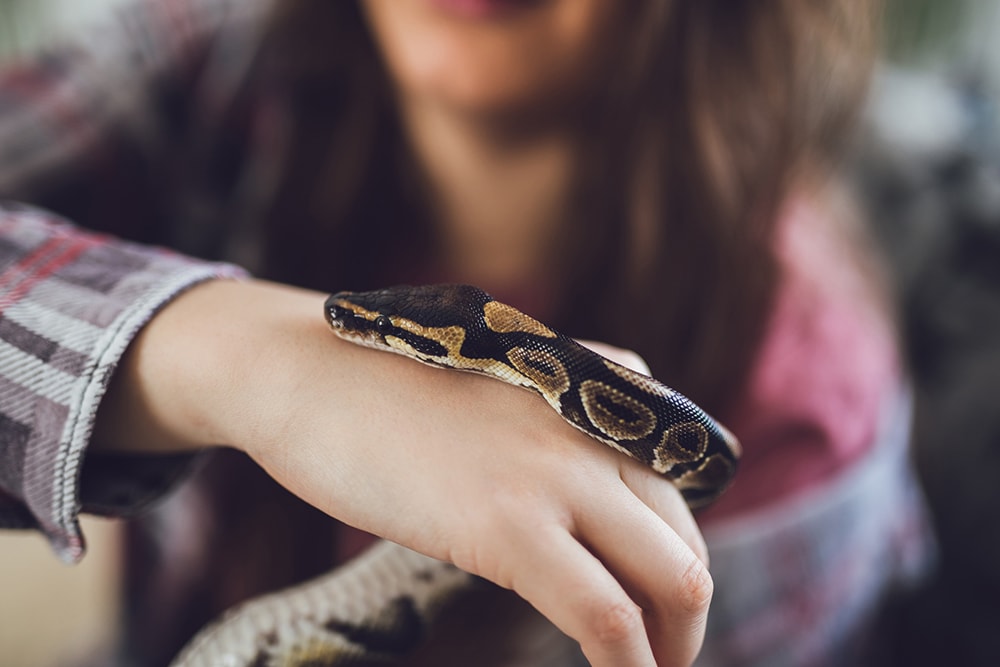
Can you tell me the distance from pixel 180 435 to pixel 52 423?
0.27ft

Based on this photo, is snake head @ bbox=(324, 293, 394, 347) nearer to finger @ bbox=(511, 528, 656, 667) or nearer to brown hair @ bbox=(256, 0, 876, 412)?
finger @ bbox=(511, 528, 656, 667)

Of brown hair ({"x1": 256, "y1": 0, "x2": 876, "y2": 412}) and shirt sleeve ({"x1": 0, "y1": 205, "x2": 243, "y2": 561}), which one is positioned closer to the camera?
shirt sleeve ({"x1": 0, "y1": 205, "x2": 243, "y2": 561})

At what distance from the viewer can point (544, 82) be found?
98cm

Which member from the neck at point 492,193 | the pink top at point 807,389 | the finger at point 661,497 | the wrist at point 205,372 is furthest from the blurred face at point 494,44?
the finger at point 661,497

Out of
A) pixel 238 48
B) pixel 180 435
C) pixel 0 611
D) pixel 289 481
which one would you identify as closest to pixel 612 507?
pixel 289 481

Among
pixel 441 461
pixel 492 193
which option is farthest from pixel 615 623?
pixel 492 193

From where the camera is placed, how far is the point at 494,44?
0.92 metres

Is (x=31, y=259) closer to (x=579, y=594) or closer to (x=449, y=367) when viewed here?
(x=449, y=367)

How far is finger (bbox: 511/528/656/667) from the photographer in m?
0.40

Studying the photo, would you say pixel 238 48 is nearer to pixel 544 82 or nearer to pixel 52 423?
pixel 544 82

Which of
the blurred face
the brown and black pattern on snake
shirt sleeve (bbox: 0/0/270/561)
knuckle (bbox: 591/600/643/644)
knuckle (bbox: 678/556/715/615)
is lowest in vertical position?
shirt sleeve (bbox: 0/0/270/561)

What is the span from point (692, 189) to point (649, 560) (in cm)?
65

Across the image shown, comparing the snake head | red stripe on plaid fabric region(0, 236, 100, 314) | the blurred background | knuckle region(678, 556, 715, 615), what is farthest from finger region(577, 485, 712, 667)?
the blurred background

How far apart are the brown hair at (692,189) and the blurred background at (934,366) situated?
426 mm
